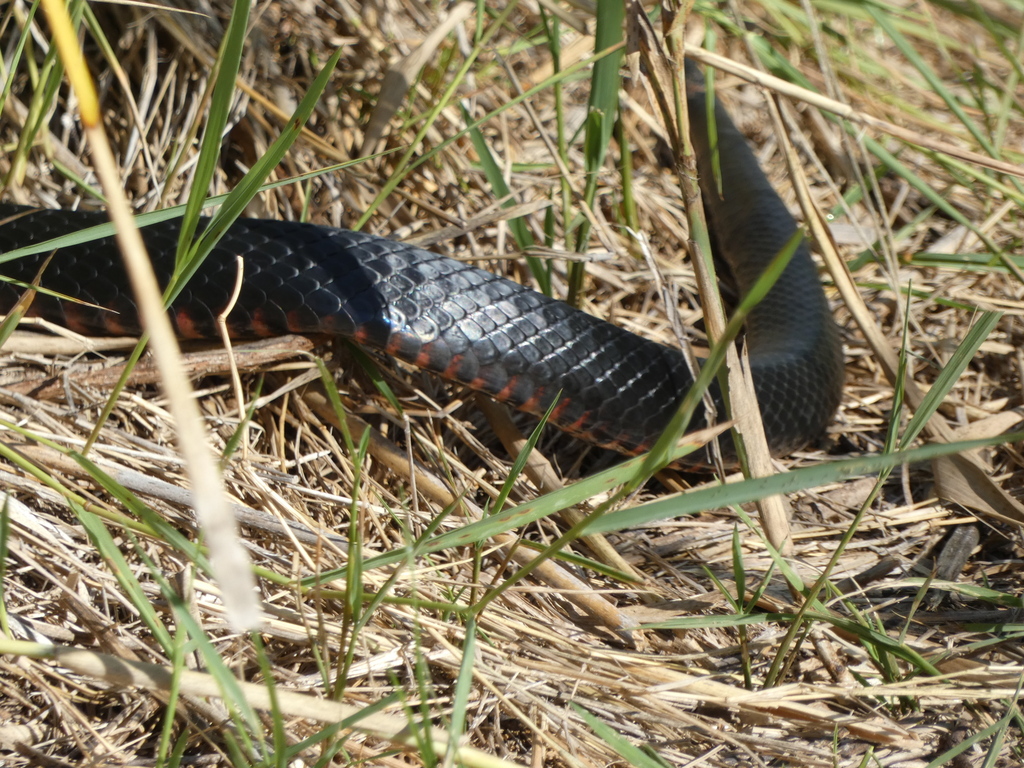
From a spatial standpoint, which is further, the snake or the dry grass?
the snake

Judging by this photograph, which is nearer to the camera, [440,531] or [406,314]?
[440,531]

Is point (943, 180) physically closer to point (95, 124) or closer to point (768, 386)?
point (768, 386)

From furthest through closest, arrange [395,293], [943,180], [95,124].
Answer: [943,180]
[395,293]
[95,124]

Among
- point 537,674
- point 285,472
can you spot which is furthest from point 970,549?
point 285,472

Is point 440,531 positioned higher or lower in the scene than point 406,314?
lower
